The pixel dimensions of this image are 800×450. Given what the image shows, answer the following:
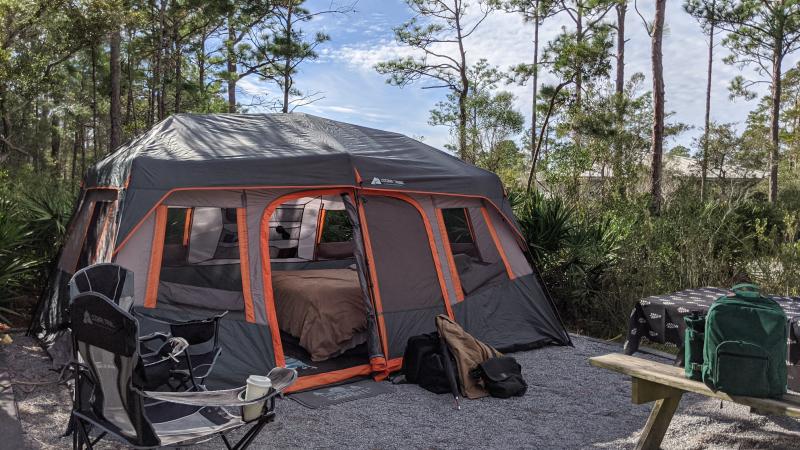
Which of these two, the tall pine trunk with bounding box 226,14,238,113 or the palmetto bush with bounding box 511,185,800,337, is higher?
the tall pine trunk with bounding box 226,14,238,113

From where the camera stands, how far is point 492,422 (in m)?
3.97

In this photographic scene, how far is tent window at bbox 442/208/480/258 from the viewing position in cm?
565

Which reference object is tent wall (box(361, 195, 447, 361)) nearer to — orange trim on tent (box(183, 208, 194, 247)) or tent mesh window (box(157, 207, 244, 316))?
tent mesh window (box(157, 207, 244, 316))

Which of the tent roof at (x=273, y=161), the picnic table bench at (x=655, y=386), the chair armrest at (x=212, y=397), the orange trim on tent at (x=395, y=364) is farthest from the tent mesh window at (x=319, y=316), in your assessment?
the picnic table bench at (x=655, y=386)

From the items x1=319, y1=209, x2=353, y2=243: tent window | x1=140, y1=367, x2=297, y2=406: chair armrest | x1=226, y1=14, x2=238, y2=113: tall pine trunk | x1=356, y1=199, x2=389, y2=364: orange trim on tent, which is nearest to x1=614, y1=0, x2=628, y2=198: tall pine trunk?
x1=319, y1=209, x2=353, y2=243: tent window

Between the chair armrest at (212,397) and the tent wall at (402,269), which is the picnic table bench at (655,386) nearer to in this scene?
the chair armrest at (212,397)

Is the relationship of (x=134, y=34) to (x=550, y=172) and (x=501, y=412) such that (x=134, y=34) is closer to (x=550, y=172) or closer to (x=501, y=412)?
(x=550, y=172)

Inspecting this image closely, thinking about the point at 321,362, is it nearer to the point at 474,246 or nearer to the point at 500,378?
the point at 500,378

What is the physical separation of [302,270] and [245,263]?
1.76m

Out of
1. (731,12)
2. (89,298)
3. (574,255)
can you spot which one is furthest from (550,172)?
(89,298)

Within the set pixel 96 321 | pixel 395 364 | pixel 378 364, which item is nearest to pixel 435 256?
→ pixel 395 364

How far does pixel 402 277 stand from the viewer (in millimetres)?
5078

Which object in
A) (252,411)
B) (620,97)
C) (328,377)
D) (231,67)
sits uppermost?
(231,67)

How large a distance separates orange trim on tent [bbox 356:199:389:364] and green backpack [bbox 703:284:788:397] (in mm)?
2568
